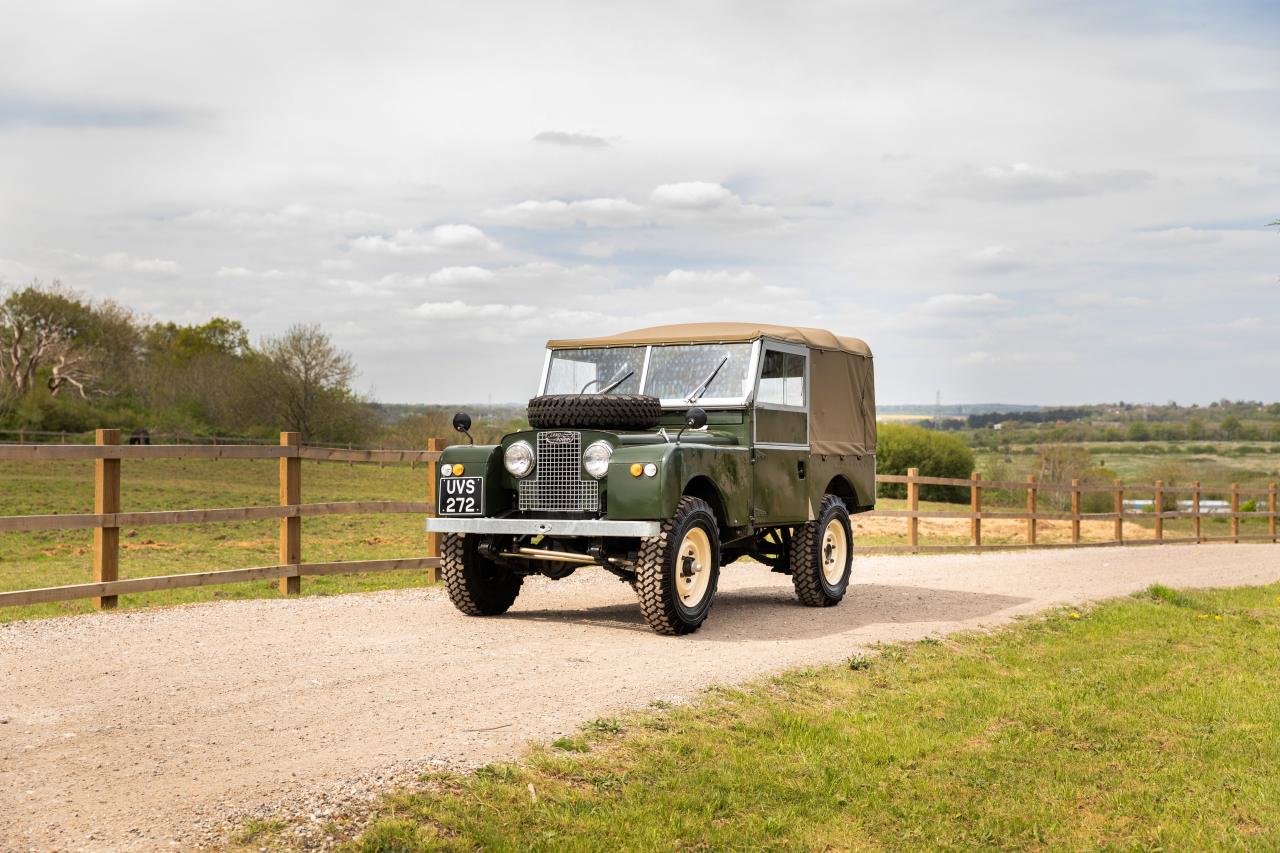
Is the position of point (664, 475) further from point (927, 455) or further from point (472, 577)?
point (927, 455)

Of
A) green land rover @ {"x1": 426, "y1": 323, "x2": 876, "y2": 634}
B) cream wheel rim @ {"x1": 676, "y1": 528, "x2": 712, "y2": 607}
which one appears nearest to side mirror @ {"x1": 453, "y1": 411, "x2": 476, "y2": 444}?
green land rover @ {"x1": 426, "y1": 323, "x2": 876, "y2": 634}

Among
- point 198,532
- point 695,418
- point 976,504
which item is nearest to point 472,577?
point 695,418

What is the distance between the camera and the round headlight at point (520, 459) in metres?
9.60

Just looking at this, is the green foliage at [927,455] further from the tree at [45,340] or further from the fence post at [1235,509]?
the tree at [45,340]

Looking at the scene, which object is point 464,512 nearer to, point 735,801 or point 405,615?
point 405,615

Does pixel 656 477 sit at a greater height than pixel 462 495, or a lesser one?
greater

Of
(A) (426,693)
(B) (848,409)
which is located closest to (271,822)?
(A) (426,693)

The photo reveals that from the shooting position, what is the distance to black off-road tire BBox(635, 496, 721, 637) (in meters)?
8.96

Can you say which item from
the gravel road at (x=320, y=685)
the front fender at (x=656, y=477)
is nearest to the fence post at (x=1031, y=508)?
the gravel road at (x=320, y=685)

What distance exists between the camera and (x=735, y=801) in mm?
5348

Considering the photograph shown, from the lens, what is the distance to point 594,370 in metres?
11.0

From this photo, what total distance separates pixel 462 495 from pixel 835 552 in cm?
399

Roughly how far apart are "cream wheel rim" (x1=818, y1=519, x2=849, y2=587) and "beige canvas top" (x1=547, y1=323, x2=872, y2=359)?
171 centimetres

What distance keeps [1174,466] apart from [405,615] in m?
51.4
